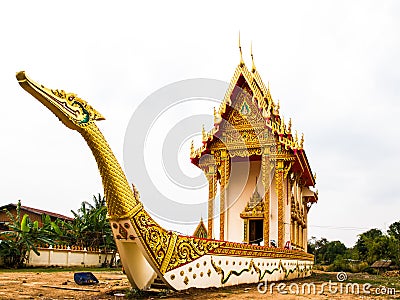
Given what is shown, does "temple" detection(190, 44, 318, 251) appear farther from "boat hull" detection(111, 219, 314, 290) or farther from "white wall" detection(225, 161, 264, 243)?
"boat hull" detection(111, 219, 314, 290)

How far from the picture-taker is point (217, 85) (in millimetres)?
11992

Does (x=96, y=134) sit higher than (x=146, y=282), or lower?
higher

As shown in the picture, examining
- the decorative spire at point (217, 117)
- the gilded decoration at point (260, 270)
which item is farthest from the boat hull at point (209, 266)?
the decorative spire at point (217, 117)

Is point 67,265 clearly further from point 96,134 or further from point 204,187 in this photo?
point 96,134

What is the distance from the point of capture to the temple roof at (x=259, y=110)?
40.2 feet

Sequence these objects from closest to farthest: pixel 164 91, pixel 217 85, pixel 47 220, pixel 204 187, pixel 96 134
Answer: pixel 96 134, pixel 164 91, pixel 217 85, pixel 204 187, pixel 47 220

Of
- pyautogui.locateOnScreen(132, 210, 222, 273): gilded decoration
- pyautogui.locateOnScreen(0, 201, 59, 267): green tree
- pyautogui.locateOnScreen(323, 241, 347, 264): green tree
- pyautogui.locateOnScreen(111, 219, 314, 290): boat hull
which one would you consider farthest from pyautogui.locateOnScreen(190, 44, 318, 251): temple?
pyautogui.locateOnScreen(323, 241, 347, 264): green tree

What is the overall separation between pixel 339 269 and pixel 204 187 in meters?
11.1

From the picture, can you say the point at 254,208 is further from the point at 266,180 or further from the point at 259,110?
the point at 259,110

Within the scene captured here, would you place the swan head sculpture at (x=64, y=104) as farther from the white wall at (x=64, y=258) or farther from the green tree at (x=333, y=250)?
the green tree at (x=333, y=250)

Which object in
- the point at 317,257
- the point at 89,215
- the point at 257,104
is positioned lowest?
the point at 317,257

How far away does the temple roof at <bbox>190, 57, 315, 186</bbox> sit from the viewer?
1227cm

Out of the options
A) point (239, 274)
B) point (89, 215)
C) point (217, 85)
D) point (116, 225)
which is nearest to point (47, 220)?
point (89, 215)

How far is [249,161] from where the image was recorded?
45.4ft
